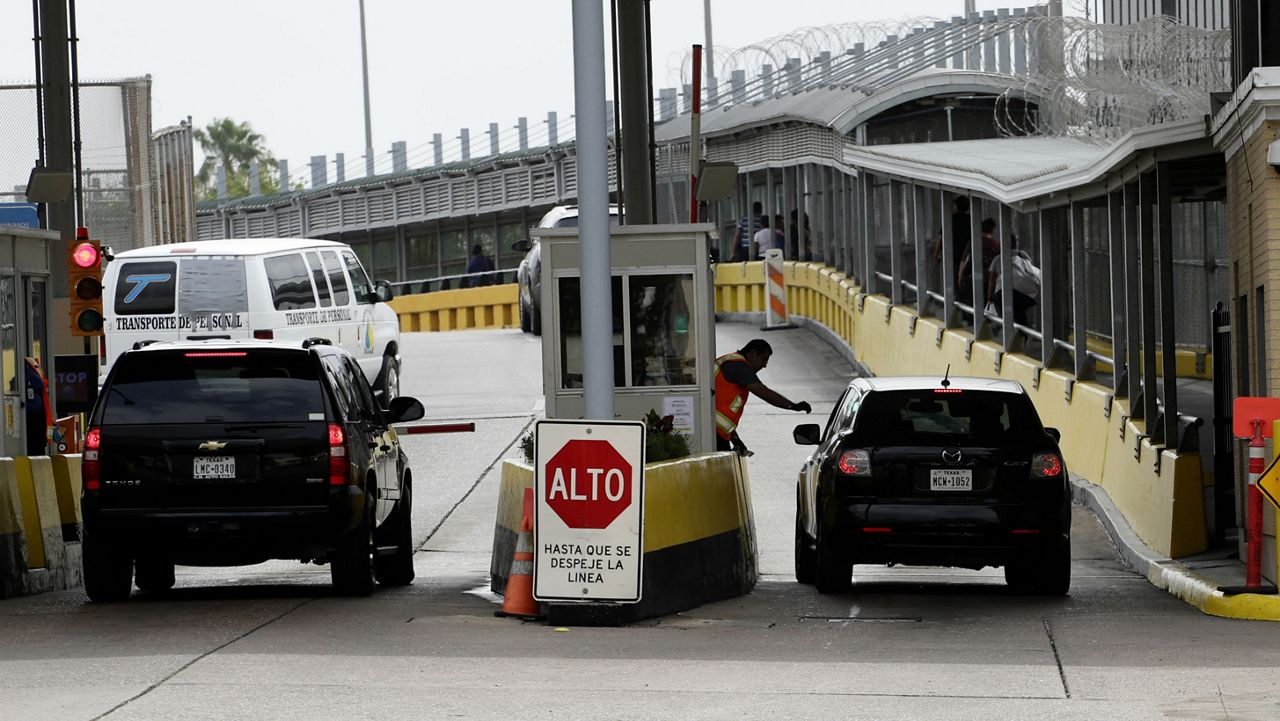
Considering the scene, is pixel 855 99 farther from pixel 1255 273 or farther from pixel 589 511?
pixel 589 511

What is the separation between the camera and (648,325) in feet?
55.5

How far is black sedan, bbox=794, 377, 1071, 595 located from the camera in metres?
13.8

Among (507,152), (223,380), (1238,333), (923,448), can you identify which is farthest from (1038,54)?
(507,152)

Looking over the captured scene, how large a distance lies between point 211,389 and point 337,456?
867mm

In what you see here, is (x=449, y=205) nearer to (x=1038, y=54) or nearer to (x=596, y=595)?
(x=1038, y=54)

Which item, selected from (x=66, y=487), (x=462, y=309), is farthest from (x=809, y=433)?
(x=462, y=309)

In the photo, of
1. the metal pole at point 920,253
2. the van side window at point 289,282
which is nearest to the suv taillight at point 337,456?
the van side window at point 289,282

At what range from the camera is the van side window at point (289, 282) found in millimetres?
23188

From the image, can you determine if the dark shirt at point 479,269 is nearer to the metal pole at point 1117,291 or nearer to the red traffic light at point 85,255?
the red traffic light at point 85,255

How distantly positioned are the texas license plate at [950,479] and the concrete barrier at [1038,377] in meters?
3.70

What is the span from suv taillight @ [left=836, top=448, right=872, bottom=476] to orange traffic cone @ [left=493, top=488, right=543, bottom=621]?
2.13 m

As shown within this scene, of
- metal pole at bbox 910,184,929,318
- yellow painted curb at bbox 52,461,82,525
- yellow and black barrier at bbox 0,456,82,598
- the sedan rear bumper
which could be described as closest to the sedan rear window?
the sedan rear bumper

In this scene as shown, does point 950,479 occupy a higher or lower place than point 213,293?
lower

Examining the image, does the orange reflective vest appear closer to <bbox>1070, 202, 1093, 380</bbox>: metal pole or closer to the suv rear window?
the suv rear window
